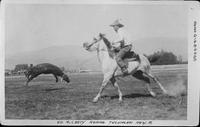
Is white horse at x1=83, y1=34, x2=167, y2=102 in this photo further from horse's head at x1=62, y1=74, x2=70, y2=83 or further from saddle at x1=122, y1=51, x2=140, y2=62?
horse's head at x1=62, y1=74, x2=70, y2=83

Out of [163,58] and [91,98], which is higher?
[163,58]

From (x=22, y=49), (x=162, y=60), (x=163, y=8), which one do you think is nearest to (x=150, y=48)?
(x=162, y=60)

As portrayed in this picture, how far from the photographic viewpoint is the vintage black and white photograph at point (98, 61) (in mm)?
1707

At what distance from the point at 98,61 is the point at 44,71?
11.2 inches

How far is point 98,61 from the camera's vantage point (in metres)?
1.72

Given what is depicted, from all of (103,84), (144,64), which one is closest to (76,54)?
(103,84)

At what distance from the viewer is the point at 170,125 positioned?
5.60ft

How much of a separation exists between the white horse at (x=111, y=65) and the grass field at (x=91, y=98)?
0.03 meters

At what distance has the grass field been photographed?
1711 millimetres

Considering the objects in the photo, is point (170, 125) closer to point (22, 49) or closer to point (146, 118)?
point (146, 118)

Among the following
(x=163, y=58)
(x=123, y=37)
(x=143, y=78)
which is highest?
(x=123, y=37)

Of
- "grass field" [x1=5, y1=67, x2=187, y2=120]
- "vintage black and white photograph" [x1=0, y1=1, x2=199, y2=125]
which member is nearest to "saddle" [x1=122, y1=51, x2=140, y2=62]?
"vintage black and white photograph" [x1=0, y1=1, x2=199, y2=125]

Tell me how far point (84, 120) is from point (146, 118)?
317 mm

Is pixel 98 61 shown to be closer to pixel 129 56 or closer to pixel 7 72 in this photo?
pixel 129 56
